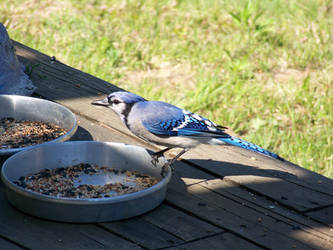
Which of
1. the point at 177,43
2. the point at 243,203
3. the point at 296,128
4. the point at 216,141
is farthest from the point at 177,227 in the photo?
the point at 177,43

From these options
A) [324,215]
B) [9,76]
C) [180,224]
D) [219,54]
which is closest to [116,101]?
Answer: [9,76]

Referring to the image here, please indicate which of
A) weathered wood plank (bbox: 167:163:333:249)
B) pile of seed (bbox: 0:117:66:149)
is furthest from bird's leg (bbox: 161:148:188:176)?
pile of seed (bbox: 0:117:66:149)

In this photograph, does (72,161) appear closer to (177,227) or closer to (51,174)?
(51,174)

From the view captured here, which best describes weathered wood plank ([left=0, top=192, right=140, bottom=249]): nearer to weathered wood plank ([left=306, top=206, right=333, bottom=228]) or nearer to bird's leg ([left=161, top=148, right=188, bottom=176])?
bird's leg ([left=161, top=148, right=188, bottom=176])

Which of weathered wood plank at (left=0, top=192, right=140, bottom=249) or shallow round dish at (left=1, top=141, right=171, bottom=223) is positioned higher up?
shallow round dish at (left=1, top=141, right=171, bottom=223)

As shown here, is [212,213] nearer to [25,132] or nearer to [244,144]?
[244,144]

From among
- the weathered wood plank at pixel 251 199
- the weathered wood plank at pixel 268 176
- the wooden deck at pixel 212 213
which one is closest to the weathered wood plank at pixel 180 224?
the wooden deck at pixel 212 213

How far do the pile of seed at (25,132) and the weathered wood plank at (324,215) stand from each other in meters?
1.39

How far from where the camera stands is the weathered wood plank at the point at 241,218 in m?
2.32

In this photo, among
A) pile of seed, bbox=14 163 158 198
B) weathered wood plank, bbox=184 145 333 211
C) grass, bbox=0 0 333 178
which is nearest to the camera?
pile of seed, bbox=14 163 158 198

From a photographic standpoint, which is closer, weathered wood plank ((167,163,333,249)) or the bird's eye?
weathered wood plank ((167,163,333,249))

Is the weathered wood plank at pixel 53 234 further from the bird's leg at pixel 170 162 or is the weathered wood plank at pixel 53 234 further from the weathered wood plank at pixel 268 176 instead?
the weathered wood plank at pixel 268 176

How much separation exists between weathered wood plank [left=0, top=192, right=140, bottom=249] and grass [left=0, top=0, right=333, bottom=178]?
2707 mm

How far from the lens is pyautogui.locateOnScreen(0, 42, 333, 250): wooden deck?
2.20m
